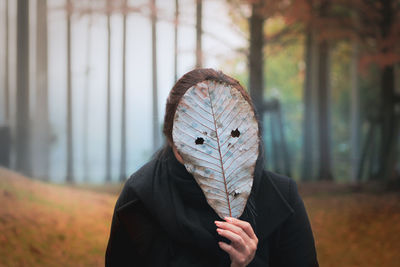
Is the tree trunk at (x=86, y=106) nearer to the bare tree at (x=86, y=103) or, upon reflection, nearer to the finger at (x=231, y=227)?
the bare tree at (x=86, y=103)

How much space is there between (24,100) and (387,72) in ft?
8.19

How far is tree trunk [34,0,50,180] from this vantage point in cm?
182

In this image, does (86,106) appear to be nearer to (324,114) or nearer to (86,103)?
(86,103)

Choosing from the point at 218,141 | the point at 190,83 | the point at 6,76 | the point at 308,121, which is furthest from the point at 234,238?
the point at 308,121

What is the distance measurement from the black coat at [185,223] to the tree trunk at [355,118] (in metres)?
2.32

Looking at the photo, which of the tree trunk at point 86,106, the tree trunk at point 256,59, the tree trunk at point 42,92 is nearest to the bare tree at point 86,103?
the tree trunk at point 86,106

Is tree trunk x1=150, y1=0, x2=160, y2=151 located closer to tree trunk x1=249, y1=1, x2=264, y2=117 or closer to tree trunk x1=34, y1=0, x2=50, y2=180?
tree trunk x1=34, y1=0, x2=50, y2=180

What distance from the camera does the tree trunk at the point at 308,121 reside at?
11.0 feet

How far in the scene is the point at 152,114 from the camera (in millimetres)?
2209

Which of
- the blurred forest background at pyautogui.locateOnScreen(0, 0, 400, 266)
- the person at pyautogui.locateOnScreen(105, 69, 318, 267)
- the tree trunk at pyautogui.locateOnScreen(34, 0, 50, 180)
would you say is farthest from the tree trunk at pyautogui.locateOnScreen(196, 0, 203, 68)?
the person at pyautogui.locateOnScreen(105, 69, 318, 267)

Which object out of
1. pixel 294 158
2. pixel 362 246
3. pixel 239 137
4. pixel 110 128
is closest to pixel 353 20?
pixel 294 158

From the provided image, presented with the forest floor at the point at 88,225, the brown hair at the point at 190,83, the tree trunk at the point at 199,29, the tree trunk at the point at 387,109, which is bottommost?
the forest floor at the point at 88,225

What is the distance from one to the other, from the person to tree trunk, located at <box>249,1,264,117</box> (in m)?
1.87

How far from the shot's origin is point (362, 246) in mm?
2039
